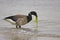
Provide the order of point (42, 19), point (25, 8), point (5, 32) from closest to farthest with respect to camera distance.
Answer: point (5, 32)
point (42, 19)
point (25, 8)

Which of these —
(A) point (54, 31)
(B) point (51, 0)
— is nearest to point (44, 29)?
(A) point (54, 31)

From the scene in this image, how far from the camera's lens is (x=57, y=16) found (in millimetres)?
4395

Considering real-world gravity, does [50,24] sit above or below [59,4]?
below

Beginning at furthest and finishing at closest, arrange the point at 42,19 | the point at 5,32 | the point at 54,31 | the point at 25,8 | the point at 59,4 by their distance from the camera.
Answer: the point at 59,4 < the point at 25,8 < the point at 42,19 < the point at 54,31 < the point at 5,32

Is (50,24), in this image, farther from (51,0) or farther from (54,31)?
(51,0)

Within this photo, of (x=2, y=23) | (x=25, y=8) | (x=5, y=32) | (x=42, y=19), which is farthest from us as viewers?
(x=25, y=8)

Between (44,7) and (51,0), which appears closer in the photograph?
(44,7)

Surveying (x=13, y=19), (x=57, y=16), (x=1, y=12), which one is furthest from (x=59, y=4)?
(x=13, y=19)

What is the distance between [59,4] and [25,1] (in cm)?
94

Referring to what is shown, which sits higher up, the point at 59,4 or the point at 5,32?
the point at 59,4

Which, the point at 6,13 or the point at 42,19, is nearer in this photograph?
the point at 42,19

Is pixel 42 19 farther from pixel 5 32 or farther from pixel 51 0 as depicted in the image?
pixel 51 0

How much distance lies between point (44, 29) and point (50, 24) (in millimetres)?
404

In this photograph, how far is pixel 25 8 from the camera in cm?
506
